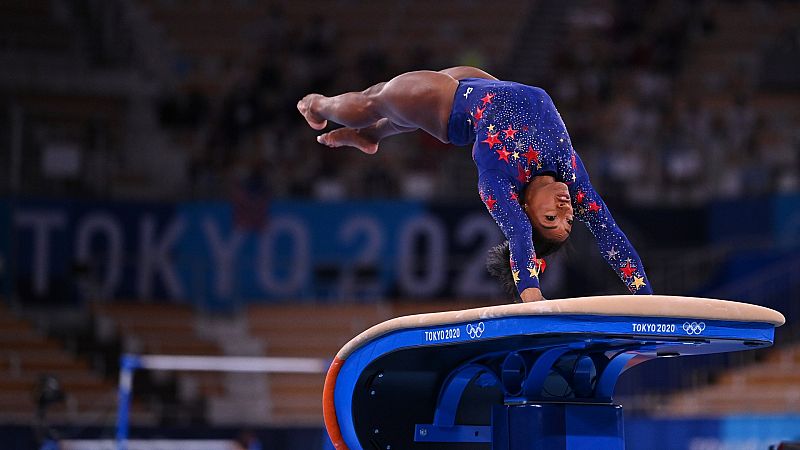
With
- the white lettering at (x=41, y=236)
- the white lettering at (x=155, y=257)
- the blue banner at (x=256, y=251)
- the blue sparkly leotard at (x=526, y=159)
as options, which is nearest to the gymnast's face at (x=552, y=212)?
the blue sparkly leotard at (x=526, y=159)

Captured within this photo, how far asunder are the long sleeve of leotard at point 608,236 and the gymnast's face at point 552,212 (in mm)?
252

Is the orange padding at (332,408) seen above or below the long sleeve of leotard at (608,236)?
below

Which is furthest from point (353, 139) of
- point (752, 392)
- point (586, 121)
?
point (586, 121)

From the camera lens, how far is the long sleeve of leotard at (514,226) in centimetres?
433

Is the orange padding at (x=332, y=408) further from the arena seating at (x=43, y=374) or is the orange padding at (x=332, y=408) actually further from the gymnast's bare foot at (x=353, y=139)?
the arena seating at (x=43, y=374)

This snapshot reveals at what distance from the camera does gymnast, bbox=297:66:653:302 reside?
4535 mm

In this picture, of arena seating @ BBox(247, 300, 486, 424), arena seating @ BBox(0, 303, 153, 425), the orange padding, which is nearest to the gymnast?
the orange padding

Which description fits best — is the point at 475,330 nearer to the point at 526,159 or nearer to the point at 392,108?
the point at 526,159

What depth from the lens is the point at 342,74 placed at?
15.2 meters

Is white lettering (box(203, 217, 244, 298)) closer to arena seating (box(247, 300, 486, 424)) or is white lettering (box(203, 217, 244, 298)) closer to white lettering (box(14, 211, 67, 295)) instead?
arena seating (box(247, 300, 486, 424))

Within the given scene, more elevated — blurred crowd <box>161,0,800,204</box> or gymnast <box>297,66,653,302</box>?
blurred crowd <box>161,0,800,204</box>

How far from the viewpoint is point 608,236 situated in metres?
4.81

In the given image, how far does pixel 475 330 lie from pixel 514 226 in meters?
0.58

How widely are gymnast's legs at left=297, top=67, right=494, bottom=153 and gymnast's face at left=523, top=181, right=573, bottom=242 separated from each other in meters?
→ 0.77
